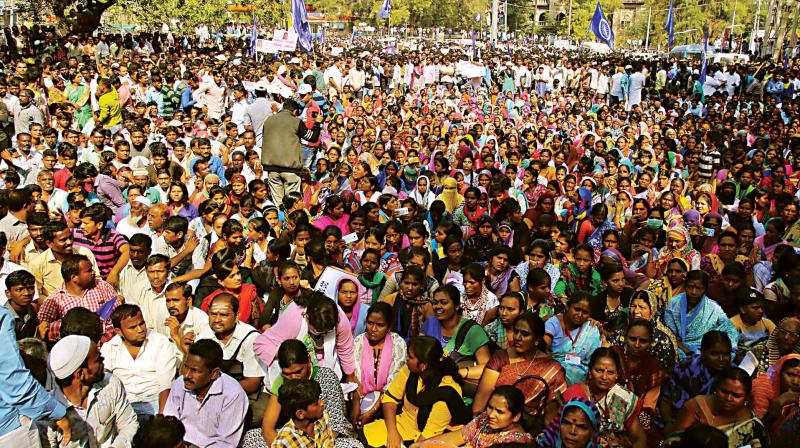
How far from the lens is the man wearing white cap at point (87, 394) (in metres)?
3.89

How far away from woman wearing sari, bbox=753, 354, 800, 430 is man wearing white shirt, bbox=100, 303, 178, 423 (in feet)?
11.5

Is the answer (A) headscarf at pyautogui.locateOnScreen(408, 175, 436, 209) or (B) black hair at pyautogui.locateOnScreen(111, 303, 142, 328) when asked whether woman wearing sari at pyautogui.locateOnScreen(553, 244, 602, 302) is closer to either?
(A) headscarf at pyautogui.locateOnScreen(408, 175, 436, 209)

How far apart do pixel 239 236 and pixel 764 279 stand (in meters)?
4.50

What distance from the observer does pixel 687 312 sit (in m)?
5.50

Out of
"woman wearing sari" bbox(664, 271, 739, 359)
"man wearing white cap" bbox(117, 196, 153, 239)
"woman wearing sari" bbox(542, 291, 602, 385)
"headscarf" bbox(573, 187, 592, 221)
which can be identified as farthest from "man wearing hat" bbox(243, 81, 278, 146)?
"woman wearing sari" bbox(664, 271, 739, 359)

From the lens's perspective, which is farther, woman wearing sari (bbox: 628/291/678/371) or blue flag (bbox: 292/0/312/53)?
blue flag (bbox: 292/0/312/53)

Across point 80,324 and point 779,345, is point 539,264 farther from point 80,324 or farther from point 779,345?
point 80,324

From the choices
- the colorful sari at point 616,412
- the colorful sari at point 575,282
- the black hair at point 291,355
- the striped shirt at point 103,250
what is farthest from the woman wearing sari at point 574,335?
the striped shirt at point 103,250

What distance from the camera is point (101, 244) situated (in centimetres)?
644

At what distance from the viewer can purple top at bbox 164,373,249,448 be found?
4152 millimetres

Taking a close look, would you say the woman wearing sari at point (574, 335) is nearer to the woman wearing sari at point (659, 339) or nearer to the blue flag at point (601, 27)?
the woman wearing sari at point (659, 339)

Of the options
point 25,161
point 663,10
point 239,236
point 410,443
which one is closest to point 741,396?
point 410,443

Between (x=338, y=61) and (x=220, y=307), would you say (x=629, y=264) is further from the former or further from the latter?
(x=338, y=61)

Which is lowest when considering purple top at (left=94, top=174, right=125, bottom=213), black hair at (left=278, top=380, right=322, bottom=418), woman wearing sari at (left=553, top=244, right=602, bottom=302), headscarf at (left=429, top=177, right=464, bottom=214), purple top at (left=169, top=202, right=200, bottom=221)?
headscarf at (left=429, top=177, right=464, bottom=214)
